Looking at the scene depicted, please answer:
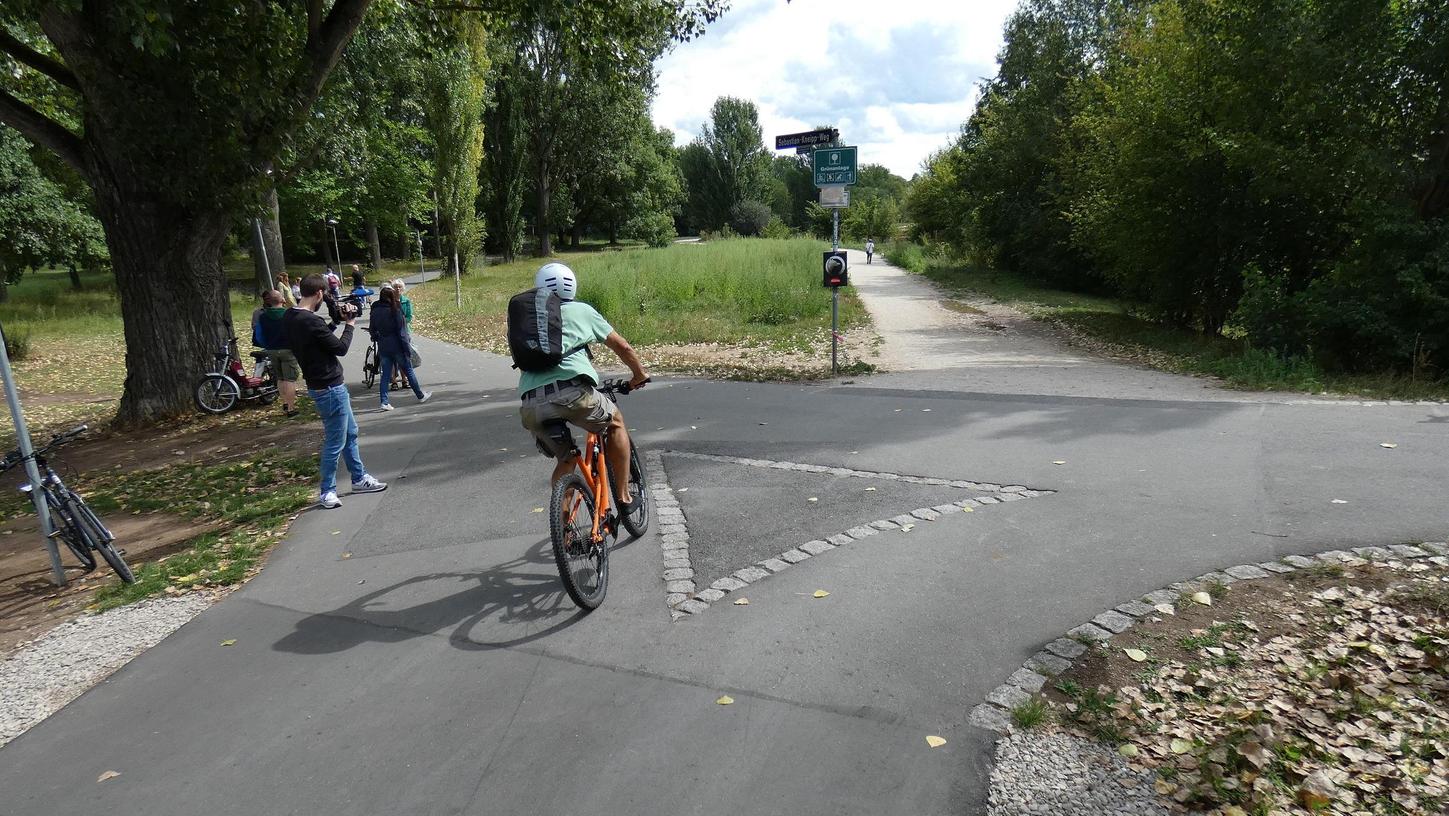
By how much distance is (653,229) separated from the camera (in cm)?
5681

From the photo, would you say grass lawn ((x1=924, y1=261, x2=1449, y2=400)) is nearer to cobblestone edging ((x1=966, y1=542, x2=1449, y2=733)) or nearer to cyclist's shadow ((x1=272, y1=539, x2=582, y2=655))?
cobblestone edging ((x1=966, y1=542, x2=1449, y2=733))

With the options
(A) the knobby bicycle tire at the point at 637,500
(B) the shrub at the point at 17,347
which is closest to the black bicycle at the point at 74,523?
(A) the knobby bicycle tire at the point at 637,500

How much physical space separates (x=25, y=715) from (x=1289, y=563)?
6.45 m

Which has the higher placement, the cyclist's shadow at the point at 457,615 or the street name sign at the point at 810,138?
the street name sign at the point at 810,138

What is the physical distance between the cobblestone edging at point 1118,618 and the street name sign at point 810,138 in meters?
8.01

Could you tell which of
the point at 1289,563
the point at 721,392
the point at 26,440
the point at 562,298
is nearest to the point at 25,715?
the point at 26,440

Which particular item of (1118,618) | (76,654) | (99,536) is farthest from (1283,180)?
(76,654)

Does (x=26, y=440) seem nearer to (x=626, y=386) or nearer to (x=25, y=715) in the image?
(x=25, y=715)

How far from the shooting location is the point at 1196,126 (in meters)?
14.4

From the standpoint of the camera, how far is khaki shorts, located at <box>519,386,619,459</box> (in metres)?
4.13

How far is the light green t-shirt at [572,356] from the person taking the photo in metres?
4.15

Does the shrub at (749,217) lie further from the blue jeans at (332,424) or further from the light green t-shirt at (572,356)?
the light green t-shirt at (572,356)

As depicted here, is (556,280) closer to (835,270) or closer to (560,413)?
(560,413)

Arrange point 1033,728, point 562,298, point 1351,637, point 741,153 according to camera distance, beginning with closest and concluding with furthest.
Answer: point 1033,728, point 1351,637, point 562,298, point 741,153
